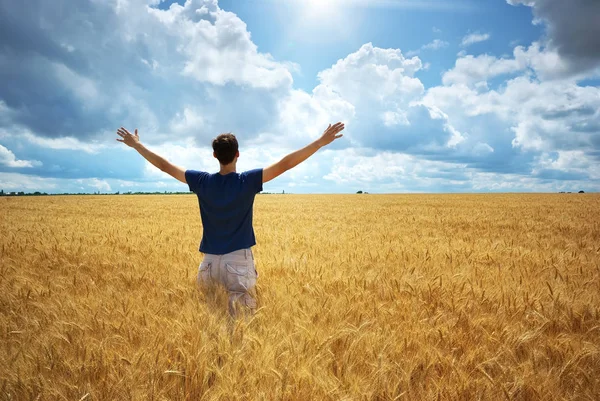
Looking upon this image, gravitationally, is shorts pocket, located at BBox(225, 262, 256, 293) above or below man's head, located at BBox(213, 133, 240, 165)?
below

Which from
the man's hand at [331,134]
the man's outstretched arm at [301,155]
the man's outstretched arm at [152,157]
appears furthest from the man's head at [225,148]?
the man's hand at [331,134]

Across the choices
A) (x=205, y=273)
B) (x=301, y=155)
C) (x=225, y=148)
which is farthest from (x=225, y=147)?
(x=205, y=273)

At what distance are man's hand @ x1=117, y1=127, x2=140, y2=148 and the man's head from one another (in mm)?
1191

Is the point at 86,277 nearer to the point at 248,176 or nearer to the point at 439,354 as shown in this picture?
the point at 248,176

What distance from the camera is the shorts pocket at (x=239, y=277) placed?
3.03 meters

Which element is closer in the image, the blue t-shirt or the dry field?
the dry field

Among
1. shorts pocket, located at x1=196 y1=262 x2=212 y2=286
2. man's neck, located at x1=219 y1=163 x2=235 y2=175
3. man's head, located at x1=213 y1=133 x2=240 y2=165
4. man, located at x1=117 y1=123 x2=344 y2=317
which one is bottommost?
shorts pocket, located at x1=196 y1=262 x2=212 y2=286

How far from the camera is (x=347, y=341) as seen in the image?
2.33 metres

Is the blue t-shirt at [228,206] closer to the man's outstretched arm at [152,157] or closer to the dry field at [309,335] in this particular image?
the man's outstretched arm at [152,157]

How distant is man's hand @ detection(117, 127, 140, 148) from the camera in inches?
145

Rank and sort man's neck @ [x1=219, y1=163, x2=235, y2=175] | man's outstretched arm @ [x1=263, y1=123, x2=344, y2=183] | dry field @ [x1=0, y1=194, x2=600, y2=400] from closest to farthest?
dry field @ [x1=0, y1=194, x2=600, y2=400]
man's outstretched arm @ [x1=263, y1=123, x2=344, y2=183]
man's neck @ [x1=219, y1=163, x2=235, y2=175]

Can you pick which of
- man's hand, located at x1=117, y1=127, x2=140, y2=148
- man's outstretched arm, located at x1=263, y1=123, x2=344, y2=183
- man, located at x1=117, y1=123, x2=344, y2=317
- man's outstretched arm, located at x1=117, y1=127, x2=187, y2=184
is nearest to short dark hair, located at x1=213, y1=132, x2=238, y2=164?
man, located at x1=117, y1=123, x2=344, y2=317

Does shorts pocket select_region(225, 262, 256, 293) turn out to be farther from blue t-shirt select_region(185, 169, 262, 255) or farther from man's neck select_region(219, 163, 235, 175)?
man's neck select_region(219, 163, 235, 175)

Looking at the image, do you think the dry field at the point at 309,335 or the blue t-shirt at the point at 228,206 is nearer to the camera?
the dry field at the point at 309,335
